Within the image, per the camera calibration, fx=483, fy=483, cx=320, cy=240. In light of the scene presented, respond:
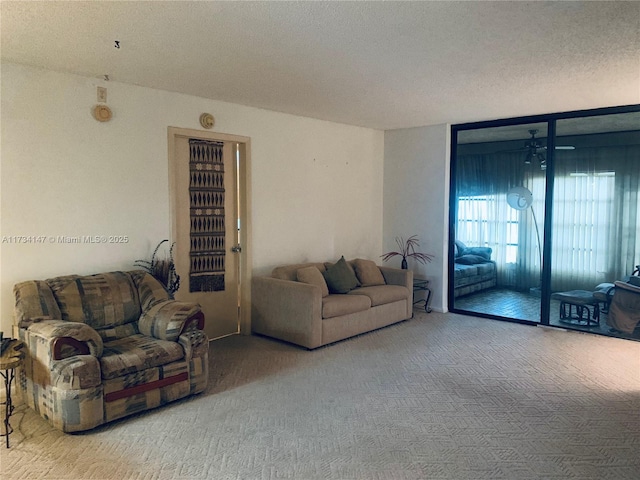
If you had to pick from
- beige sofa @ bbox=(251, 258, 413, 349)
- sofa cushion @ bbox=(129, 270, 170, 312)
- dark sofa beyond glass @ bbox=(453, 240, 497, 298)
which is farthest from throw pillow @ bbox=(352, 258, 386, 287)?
sofa cushion @ bbox=(129, 270, 170, 312)

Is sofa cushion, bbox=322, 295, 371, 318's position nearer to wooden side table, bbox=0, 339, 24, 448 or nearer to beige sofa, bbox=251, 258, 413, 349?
beige sofa, bbox=251, 258, 413, 349

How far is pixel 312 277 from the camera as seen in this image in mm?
5246

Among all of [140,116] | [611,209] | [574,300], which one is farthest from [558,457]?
[611,209]

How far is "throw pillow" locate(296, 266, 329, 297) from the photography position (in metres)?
5.20

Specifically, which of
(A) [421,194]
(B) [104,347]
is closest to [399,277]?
(A) [421,194]

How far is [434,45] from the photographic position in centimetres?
317

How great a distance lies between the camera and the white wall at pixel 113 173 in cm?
362

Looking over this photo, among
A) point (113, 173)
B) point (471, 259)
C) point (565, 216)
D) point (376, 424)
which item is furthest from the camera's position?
point (565, 216)

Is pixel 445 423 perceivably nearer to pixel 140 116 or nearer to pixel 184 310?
pixel 184 310

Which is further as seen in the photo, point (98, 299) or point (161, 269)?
point (161, 269)

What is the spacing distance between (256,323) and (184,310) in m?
1.68

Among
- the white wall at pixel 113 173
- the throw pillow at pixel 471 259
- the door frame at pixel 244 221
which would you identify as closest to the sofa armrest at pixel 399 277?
the white wall at pixel 113 173

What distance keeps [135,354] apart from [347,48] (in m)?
2.50

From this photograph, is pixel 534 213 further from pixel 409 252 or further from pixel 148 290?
pixel 148 290
